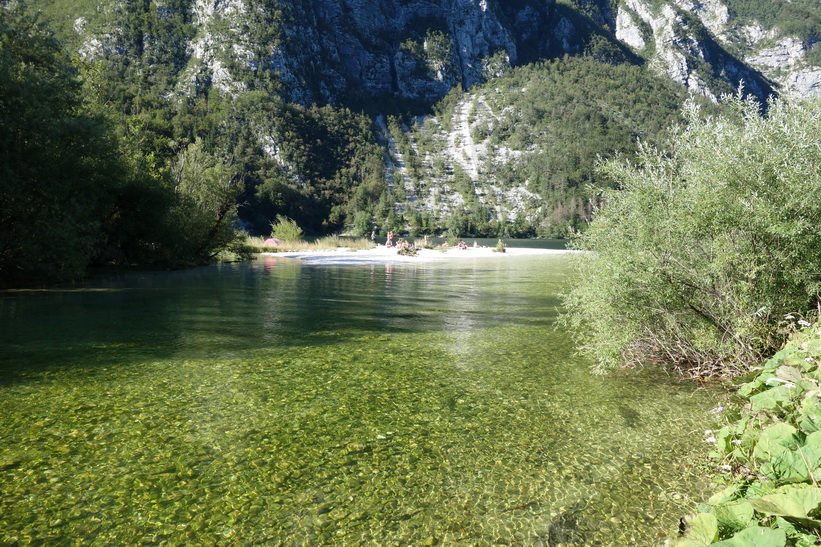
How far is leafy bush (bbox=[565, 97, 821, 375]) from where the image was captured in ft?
21.0

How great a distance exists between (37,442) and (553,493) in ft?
19.1

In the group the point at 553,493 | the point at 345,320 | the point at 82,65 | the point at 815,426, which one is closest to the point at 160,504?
the point at 553,493

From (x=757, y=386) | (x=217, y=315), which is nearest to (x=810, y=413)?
(x=757, y=386)

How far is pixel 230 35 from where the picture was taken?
148500 millimetres

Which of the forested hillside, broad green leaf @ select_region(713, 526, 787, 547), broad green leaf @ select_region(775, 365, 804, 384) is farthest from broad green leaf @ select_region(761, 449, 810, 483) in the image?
the forested hillside

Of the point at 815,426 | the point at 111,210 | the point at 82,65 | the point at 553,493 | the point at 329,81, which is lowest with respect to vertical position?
the point at 553,493

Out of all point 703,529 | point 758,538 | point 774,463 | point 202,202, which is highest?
point 202,202

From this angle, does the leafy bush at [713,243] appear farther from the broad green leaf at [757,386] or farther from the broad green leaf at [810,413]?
the broad green leaf at [810,413]

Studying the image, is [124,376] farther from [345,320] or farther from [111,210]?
[111,210]

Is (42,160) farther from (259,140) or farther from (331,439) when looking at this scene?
(259,140)

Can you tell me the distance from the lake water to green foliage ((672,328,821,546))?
629 mm

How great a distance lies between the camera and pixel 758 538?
232cm

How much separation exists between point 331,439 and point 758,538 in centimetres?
435

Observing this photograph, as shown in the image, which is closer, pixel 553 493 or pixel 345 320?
pixel 553 493
